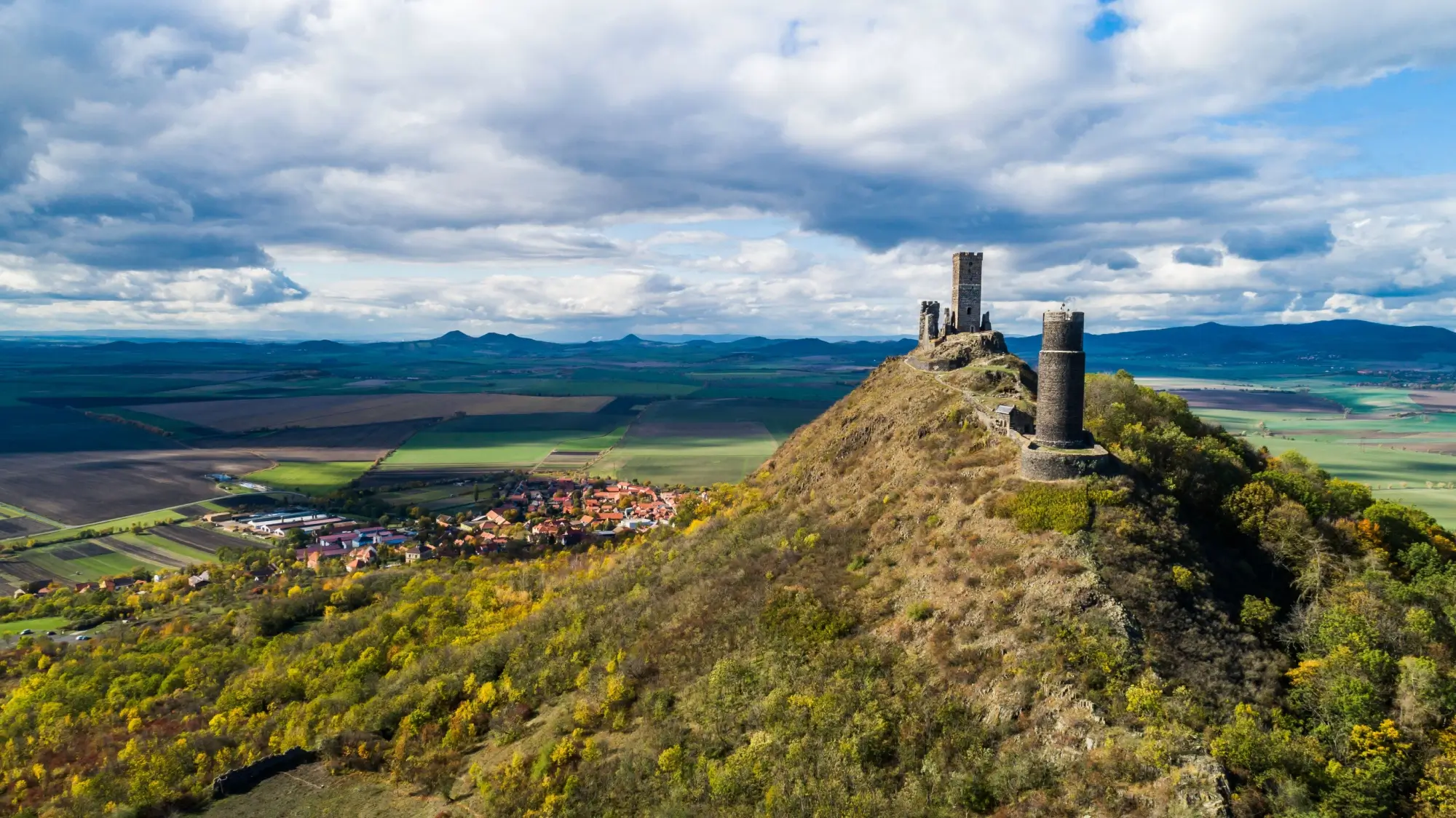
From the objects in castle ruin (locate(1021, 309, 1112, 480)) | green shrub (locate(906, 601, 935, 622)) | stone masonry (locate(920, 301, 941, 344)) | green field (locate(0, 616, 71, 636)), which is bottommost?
green field (locate(0, 616, 71, 636))

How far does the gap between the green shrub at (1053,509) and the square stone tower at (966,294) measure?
3645cm

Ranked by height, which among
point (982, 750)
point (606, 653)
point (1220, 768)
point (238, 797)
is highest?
point (1220, 768)

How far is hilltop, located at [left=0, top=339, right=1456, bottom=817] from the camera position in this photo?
21.9 meters

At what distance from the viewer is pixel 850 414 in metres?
62.7

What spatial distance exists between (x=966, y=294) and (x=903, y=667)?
46880 mm

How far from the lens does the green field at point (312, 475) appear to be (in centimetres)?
12888

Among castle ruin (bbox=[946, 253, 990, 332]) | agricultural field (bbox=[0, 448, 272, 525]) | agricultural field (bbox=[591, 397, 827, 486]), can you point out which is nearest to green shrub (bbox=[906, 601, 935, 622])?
castle ruin (bbox=[946, 253, 990, 332])

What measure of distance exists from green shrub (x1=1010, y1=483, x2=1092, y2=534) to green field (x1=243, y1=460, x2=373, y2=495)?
4982 inches

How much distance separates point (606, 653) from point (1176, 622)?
2766 cm

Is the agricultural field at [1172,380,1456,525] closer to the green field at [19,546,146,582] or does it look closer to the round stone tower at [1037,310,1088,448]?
the round stone tower at [1037,310,1088,448]

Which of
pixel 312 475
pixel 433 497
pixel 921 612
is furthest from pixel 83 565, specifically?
pixel 921 612

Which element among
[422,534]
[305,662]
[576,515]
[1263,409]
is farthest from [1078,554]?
[1263,409]

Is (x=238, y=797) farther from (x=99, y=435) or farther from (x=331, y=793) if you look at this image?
(x=99, y=435)

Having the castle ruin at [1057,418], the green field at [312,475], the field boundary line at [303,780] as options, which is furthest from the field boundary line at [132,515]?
the castle ruin at [1057,418]
